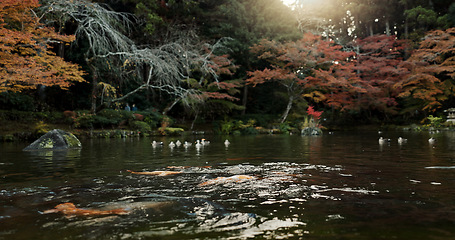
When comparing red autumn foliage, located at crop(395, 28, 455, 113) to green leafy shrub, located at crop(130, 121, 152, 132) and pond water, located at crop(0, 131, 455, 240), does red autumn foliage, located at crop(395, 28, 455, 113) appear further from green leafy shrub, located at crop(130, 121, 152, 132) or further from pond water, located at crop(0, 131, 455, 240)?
pond water, located at crop(0, 131, 455, 240)

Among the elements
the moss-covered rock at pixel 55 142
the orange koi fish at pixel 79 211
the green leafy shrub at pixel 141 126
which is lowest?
the orange koi fish at pixel 79 211

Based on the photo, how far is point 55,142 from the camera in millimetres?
9508

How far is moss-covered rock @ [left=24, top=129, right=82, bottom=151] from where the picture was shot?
920cm

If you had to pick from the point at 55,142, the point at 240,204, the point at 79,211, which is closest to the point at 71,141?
the point at 55,142

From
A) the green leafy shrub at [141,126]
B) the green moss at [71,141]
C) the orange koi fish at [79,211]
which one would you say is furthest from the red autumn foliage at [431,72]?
the orange koi fish at [79,211]

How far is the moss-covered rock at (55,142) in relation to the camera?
9.20 metres

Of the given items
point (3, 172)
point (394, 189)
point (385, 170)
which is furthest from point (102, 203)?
point (385, 170)

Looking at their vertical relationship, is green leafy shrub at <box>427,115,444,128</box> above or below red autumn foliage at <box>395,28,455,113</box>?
below

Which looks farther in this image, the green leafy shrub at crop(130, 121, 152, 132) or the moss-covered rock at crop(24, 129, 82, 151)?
the green leafy shrub at crop(130, 121, 152, 132)

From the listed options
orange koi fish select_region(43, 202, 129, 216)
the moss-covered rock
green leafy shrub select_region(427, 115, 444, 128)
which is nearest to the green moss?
the moss-covered rock

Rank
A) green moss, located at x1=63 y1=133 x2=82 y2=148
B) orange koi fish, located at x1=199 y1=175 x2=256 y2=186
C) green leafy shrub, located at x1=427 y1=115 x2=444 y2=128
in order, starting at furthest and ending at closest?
green leafy shrub, located at x1=427 y1=115 x2=444 y2=128 → green moss, located at x1=63 y1=133 x2=82 y2=148 → orange koi fish, located at x1=199 y1=175 x2=256 y2=186

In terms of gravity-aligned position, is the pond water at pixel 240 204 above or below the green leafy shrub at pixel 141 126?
below

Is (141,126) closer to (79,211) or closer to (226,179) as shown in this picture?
(226,179)

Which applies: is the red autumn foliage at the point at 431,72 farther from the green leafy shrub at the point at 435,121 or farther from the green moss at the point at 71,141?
the green moss at the point at 71,141
